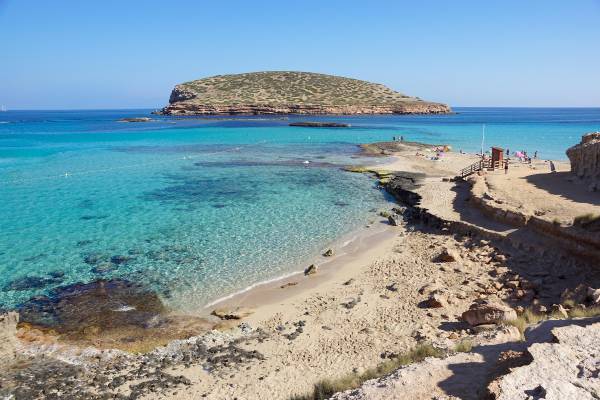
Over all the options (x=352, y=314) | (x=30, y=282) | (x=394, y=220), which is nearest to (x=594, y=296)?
(x=352, y=314)

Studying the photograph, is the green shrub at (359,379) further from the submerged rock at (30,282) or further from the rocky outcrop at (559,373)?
the submerged rock at (30,282)

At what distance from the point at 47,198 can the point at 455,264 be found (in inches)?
918

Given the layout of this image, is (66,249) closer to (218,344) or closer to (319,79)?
(218,344)

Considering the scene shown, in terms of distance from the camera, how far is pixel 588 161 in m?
22.7

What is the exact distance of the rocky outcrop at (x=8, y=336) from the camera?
991cm

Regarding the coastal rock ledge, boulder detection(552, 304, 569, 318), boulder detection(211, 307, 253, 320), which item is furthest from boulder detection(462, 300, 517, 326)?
the coastal rock ledge

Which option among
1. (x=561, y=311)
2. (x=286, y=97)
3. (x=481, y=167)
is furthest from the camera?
(x=286, y=97)

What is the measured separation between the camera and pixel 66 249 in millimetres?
16828

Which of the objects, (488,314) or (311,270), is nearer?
(488,314)

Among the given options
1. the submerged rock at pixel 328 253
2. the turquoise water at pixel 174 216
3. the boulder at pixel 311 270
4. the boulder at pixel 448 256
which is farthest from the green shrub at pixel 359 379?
the submerged rock at pixel 328 253

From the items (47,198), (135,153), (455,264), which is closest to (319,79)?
(135,153)

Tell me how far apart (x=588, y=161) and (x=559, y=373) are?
21674mm

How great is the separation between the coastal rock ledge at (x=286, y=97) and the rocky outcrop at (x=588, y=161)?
88.4m

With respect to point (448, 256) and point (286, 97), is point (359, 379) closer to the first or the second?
point (448, 256)
